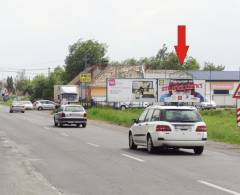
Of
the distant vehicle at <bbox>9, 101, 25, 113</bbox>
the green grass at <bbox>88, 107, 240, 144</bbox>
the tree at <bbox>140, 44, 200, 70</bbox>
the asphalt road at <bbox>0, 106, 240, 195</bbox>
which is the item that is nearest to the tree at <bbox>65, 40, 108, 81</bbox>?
the tree at <bbox>140, 44, 200, 70</bbox>

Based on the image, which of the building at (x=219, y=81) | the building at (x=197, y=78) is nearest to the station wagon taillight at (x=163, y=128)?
the building at (x=197, y=78)

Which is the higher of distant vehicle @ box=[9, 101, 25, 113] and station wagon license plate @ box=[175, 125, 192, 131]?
station wagon license plate @ box=[175, 125, 192, 131]

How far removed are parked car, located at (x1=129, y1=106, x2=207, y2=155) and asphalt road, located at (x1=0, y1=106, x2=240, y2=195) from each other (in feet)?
1.39

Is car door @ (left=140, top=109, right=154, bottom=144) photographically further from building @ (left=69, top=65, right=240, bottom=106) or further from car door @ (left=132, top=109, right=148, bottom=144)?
building @ (left=69, top=65, right=240, bottom=106)

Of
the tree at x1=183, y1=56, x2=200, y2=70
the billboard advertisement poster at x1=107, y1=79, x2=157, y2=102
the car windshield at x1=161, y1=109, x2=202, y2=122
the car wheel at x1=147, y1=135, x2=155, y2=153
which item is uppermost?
the tree at x1=183, y1=56, x2=200, y2=70

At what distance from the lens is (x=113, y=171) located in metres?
15.4

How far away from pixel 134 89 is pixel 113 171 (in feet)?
192

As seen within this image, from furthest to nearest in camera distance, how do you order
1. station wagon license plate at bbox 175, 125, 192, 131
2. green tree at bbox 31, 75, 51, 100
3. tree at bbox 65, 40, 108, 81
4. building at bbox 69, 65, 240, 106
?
1. tree at bbox 65, 40, 108, 81
2. green tree at bbox 31, 75, 51, 100
3. building at bbox 69, 65, 240, 106
4. station wagon license plate at bbox 175, 125, 192, 131

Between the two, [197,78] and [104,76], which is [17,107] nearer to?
[197,78]

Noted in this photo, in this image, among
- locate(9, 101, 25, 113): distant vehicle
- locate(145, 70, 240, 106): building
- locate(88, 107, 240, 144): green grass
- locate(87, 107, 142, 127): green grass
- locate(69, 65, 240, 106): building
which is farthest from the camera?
locate(145, 70, 240, 106): building

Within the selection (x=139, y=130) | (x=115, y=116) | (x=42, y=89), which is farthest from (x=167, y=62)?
(x=139, y=130)

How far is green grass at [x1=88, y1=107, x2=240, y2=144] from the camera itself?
100ft

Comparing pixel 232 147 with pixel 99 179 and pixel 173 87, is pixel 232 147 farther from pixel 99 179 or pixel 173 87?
pixel 173 87

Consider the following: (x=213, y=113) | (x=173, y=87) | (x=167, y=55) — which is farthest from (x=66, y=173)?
(x=167, y=55)
